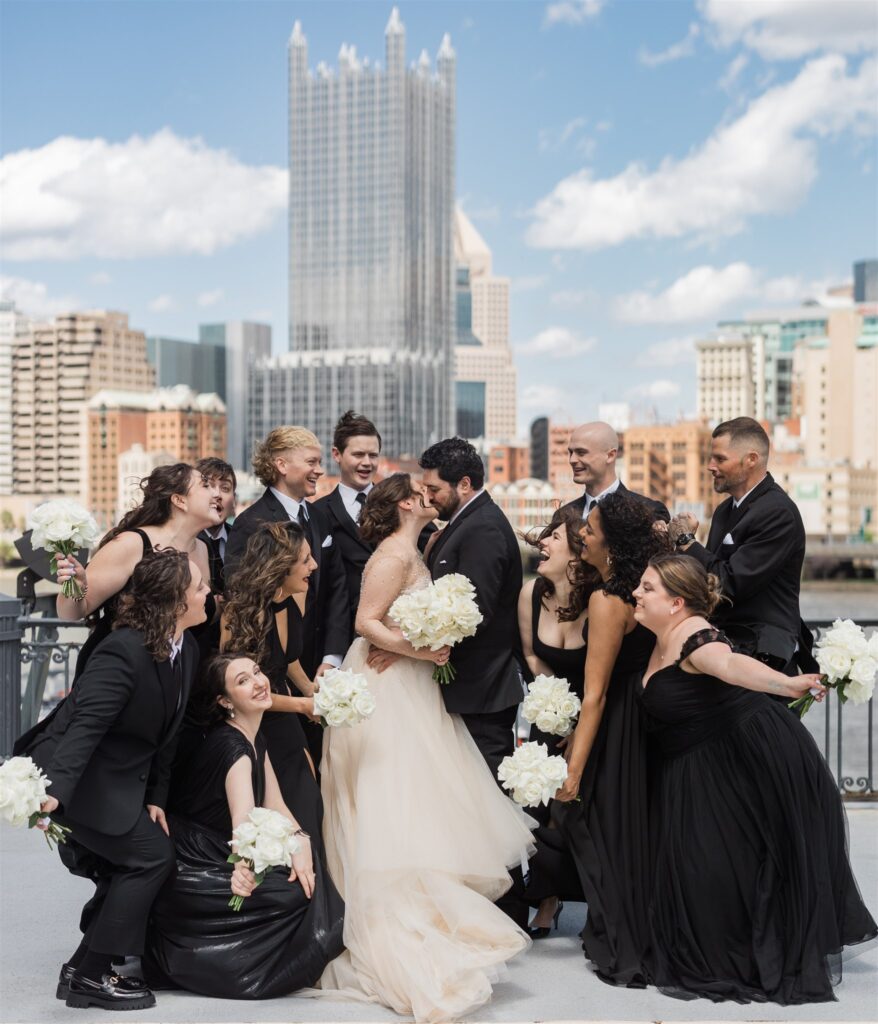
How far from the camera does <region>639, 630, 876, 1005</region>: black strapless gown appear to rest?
4.78m

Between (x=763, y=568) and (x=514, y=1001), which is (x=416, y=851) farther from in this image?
(x=763, y=568)

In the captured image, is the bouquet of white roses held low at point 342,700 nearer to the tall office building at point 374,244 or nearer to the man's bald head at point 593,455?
the man's bald head at point 593,455

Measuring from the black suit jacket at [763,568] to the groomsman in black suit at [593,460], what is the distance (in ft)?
2.06

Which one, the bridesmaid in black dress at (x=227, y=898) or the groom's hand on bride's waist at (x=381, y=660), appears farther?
the groom's hand on bride's waist at (x=381, y=660)

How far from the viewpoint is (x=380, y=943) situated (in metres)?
4.81

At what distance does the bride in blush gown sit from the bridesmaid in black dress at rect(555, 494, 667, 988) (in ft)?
0.88

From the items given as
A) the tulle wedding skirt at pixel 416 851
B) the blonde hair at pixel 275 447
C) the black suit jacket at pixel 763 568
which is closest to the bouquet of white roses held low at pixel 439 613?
the tulle wedding skirt at pixel 416 851

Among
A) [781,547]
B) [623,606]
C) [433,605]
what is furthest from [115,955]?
[781,547]

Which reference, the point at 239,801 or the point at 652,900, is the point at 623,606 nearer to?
the point at 652,900

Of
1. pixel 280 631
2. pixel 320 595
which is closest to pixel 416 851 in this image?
pixel 280 631

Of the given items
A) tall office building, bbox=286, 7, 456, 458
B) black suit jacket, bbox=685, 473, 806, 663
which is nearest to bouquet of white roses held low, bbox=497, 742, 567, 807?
black suit jacket, bbox=685, 473, 806, 663

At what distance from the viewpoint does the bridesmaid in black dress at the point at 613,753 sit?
5.05m

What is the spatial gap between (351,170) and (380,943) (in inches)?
6300

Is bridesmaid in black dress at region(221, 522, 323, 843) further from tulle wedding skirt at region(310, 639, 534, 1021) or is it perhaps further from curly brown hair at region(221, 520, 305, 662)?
tulle wedding skirt at region(310, 639, 534, 1021)
